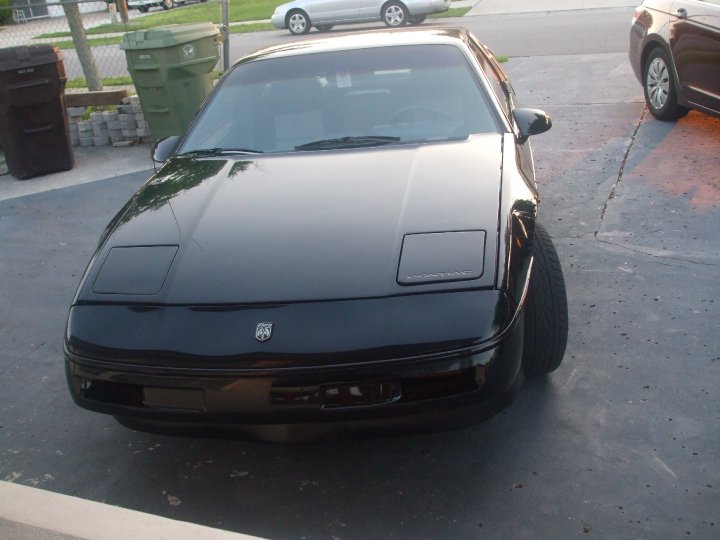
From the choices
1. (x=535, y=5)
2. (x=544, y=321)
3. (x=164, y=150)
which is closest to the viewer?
(x=544, y=321)

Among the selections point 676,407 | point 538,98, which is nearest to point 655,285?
point 676,407

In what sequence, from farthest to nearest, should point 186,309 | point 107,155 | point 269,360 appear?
1. point 107,155
2. point 186,309
3. point 269,360

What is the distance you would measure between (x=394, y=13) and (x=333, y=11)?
1656 mm

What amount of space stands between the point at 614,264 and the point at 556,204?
118cm

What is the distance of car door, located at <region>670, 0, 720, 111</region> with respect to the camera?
7.02 meters

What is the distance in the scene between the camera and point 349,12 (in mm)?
20062

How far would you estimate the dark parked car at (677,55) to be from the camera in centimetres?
707

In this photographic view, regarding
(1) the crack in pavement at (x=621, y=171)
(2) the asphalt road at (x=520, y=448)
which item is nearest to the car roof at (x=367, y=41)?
(2) the asphalt road at (x=520, y=448)

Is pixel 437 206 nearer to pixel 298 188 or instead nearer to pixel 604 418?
pixel 298 188

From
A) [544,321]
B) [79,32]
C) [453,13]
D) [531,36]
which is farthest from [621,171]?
[453,13]

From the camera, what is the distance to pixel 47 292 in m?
5.47

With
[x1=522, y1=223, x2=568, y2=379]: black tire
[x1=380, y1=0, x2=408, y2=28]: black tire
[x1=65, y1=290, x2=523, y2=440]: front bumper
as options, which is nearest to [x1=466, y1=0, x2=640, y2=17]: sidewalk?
[x1=380, y1=0, x2=408, y2=28]: black tire

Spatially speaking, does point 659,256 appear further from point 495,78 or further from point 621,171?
point 621,171

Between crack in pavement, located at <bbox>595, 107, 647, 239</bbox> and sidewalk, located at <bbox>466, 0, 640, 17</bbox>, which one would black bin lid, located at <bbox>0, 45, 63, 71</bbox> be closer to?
crack in pavement, located at <bbox>595, 107, 647, 239</bbox>
